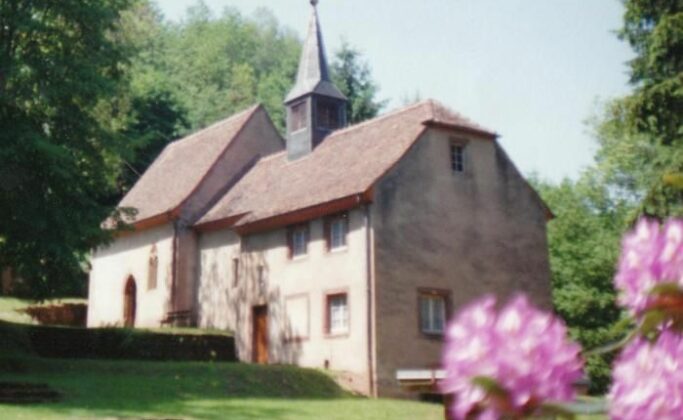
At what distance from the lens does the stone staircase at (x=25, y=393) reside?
60.1 feet

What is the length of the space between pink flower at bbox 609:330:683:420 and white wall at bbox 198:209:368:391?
77.6 feet

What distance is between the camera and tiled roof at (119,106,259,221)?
35.2 metres

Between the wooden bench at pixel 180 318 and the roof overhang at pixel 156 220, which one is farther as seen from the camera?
the roof overhang at pixel 156 220

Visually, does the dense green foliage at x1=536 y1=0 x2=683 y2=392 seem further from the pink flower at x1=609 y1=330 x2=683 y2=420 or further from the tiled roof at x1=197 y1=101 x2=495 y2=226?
the tiled roof at x1=197 y1=101 x2=495 y2=226

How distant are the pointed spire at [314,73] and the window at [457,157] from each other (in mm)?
7319

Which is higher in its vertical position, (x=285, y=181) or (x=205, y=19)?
(x=205, y=19)

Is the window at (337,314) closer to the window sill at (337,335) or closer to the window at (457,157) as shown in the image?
the window sill at (337,335)

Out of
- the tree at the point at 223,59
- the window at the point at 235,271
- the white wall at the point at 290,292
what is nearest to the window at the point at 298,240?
the white wall at the point at 290,292

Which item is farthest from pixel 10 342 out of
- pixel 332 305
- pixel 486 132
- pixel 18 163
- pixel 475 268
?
pixel 486 132

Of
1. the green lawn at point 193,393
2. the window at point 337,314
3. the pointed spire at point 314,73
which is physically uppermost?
the pointed spire at point 314,73

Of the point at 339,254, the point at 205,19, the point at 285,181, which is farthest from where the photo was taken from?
the point at 205,19

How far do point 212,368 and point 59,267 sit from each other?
16.2 feet

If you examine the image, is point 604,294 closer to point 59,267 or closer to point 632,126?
point 632,126

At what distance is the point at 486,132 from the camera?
28.2 m
